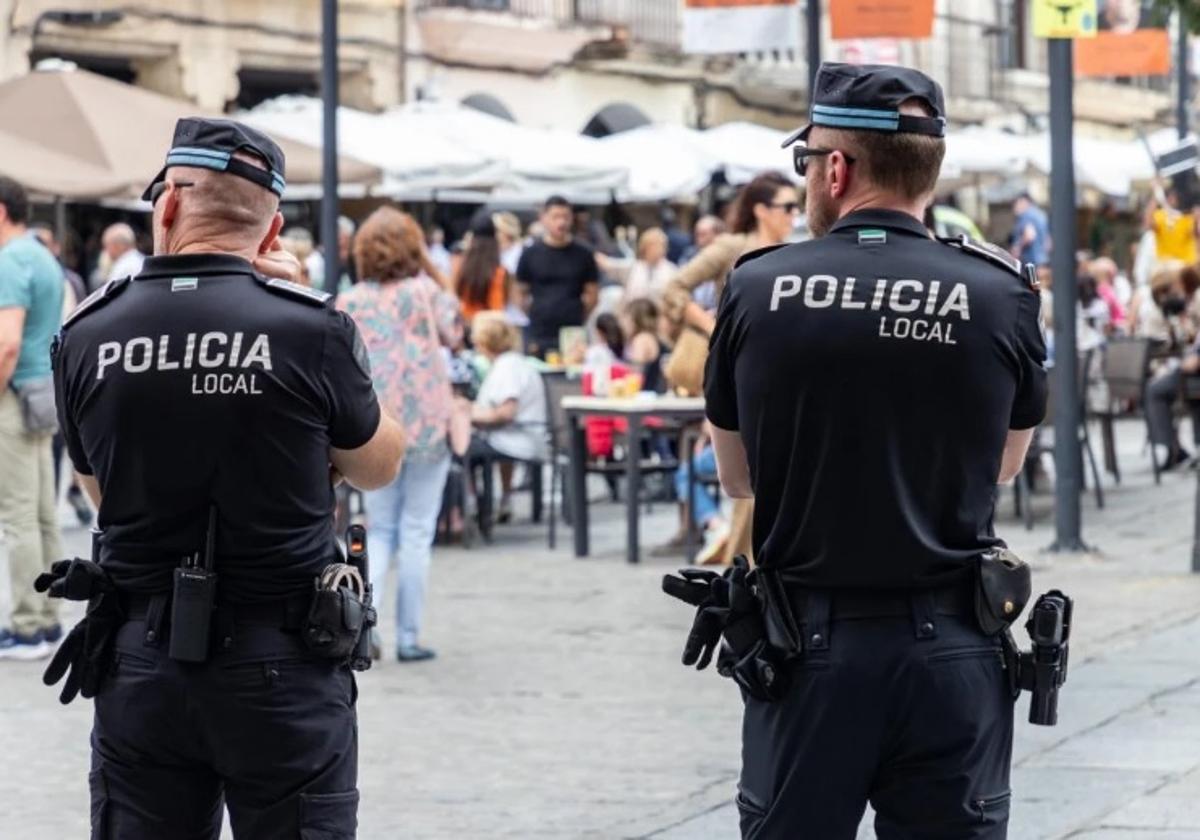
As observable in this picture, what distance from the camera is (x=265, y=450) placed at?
4.39 metres

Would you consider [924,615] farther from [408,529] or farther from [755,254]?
[408,529]

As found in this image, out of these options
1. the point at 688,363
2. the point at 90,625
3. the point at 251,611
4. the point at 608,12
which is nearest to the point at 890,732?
the point at 251,611

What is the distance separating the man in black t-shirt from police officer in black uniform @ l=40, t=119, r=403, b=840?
1458 cm

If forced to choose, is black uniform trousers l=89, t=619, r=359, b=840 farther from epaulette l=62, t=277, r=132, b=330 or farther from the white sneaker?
the white sneaker

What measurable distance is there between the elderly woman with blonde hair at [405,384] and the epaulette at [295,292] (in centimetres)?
579

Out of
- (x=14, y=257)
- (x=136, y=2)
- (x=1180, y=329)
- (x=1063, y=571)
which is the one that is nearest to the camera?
(x=14, y=257)

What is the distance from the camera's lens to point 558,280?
19125 millimetres

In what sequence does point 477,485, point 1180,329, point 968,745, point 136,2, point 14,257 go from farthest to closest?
point 136,2 → point 1180,329 → point 477,485 → point 14,257 → point 968,745

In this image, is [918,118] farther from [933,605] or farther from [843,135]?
[933,605]

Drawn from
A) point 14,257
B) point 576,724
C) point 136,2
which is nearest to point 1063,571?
point 576,724

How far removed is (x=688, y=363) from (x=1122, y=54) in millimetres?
10978

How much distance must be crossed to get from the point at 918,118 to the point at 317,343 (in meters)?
1.05

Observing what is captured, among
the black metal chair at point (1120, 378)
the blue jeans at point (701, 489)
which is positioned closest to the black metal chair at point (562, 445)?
the blue jeans at point (701, 489)

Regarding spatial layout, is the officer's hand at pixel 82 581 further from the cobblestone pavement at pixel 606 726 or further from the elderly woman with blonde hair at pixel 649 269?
the elderly woman with blonde hair at pixel 649 269
